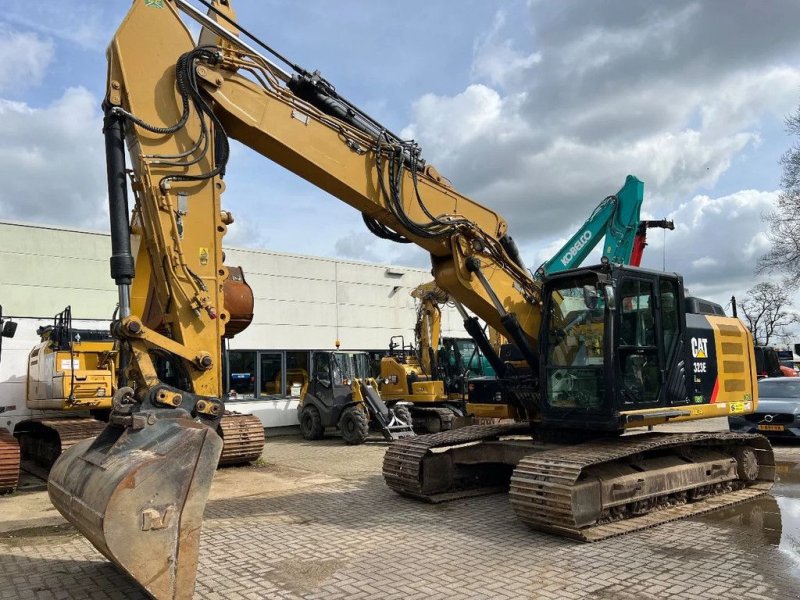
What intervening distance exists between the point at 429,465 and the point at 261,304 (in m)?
12.6

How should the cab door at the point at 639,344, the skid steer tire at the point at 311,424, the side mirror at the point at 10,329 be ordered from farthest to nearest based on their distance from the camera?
the skid steer tire at the point at 311,424 → the side mirror at the point at 10,329 → the cab door at the point at 639,344

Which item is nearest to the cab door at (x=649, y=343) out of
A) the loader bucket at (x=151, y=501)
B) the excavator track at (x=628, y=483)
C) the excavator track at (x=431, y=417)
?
the excavator track at (x=628, y=483)

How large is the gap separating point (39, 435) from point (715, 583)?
11825mm

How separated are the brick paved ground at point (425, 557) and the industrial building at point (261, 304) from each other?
21.0 ft

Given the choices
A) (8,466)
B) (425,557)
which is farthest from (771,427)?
(8,466)

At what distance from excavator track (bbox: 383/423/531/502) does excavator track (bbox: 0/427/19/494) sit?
216 inches

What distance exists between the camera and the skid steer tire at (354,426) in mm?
14523

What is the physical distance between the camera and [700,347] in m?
7.66

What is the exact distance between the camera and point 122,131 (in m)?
5.27

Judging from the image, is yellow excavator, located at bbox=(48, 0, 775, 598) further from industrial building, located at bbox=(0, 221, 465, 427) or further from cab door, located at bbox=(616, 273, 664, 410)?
industrial building, located at bbox=(0, 221, 465, 427)

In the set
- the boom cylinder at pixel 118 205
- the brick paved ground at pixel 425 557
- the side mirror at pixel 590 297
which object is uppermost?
the boom cylinder at pixel 118 205

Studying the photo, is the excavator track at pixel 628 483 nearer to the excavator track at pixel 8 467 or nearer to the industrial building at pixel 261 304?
the excavator track at pixel 8 467

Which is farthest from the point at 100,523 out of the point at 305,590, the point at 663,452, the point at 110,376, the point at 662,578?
the point at 110,376

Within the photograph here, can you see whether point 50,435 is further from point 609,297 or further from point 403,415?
point 609,297
